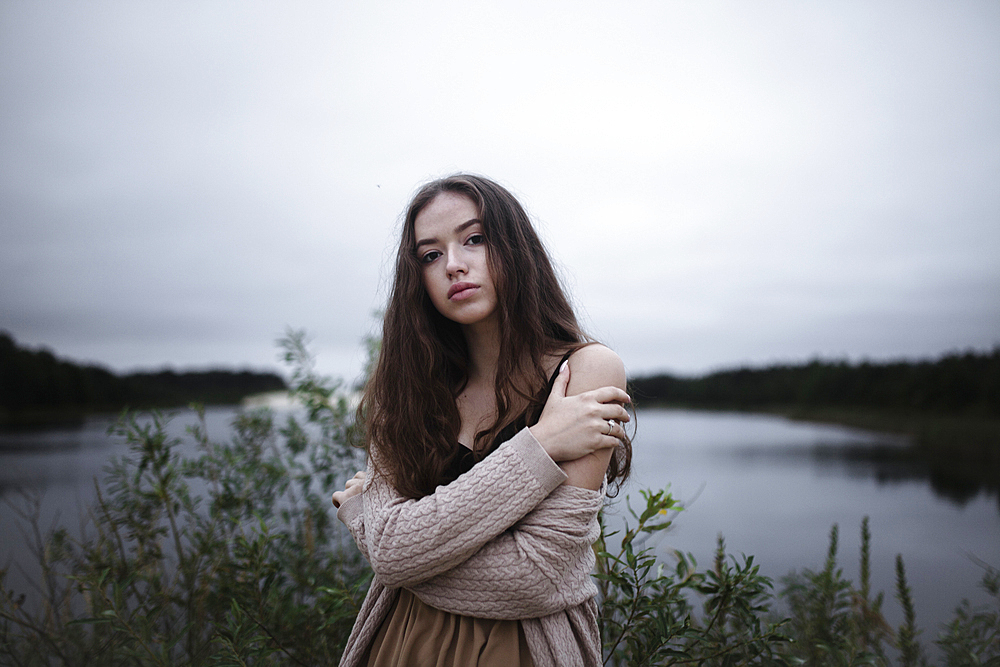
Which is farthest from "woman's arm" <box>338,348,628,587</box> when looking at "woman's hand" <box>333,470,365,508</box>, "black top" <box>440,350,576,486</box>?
"woman's hand" <box>333,470,365,508</box>

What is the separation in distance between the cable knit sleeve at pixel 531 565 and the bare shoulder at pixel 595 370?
0.27 metres

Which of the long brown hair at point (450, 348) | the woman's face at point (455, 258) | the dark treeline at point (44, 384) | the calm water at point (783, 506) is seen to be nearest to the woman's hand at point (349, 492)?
the long brown hair at point (450, 348)

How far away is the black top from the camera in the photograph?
4.71ft

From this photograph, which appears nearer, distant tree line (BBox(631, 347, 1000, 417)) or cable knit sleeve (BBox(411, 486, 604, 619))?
cable knit sleeve (BBox(411, 486, 604, 619))

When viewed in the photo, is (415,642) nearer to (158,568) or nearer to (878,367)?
(158,568)

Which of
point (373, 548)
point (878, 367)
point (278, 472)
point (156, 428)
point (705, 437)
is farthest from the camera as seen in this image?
point (705, 437)

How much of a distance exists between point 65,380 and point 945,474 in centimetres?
1884

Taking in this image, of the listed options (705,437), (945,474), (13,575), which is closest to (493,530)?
(13,575)

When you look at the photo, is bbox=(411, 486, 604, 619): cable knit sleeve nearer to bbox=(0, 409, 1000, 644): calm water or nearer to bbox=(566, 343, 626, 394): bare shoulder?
bbox=(566, 343, 626, 394): bare shoulder

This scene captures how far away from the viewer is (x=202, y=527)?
2549mm

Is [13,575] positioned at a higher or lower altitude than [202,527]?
lower

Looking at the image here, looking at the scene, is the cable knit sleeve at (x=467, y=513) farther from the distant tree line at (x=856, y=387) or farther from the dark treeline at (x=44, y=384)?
the dark treeline at (x=44, y=384)

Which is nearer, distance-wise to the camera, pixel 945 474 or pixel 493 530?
pixel 493 530

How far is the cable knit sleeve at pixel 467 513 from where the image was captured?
1.22m
